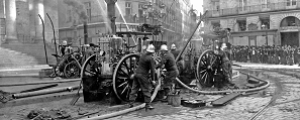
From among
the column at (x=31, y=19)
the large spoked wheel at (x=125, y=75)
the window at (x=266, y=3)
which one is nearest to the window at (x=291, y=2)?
the window at (x=266, y=3)

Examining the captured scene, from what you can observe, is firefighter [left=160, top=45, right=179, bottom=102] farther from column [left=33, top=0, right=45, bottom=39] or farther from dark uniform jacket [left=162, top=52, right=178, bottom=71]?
column [left=33, top=0, right=45, bottom=39]

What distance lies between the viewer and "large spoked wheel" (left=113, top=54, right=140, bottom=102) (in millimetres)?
7660

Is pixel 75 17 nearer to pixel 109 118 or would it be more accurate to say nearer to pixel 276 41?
pixel 109 118

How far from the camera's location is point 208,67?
1110cm

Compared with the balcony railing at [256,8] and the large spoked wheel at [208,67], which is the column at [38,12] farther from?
the balcony railing at [256,8]

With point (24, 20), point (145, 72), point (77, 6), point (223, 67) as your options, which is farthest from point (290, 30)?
point (145, 72)

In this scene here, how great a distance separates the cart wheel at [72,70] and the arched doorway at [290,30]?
107ft

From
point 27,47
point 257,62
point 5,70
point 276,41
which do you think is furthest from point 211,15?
point 5,70

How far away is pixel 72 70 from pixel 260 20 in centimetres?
3420

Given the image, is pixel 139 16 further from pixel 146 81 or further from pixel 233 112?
pixel 233 112

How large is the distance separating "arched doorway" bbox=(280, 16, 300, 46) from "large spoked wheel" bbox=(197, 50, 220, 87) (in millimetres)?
31662

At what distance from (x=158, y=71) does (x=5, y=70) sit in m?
15.6

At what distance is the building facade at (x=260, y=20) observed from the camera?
129ft

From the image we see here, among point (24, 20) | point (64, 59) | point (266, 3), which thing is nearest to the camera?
point (64, 59)
